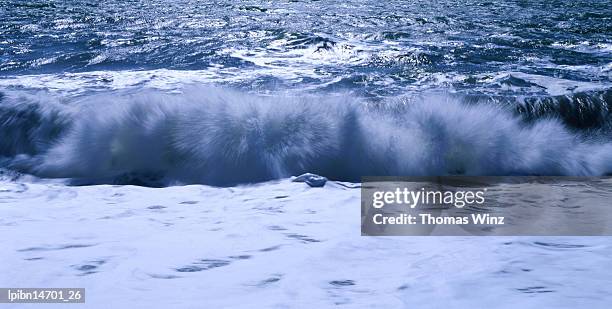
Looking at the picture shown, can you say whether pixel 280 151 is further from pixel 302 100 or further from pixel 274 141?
pixel 302 100

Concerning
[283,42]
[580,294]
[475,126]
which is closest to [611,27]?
[283,42]

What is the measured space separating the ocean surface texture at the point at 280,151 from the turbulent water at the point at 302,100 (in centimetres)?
2

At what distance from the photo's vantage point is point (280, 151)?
5.43 metres

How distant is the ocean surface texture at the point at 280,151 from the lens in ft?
10.6

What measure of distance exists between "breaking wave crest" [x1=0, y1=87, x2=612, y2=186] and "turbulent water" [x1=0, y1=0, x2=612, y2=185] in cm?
1

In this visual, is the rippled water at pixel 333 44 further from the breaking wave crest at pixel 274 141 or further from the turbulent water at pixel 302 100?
the breaking wave crest at pixel 274 141

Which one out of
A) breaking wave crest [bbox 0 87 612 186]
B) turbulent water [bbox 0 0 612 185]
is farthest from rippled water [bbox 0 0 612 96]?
breaking wave crest [bbox 0 87 612 186]

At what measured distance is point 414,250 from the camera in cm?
367

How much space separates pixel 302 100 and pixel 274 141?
80 cm

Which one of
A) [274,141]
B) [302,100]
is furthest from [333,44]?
[274,141]

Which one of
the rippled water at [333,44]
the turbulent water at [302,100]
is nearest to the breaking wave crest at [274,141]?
the turbulent water at [302,100]

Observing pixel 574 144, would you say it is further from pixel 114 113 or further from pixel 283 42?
pixel 283 42

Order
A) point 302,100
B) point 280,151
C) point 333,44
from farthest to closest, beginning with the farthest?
1. point 333,44
2. point 302,100
3. point 280,151

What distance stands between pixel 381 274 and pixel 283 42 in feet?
24.1
